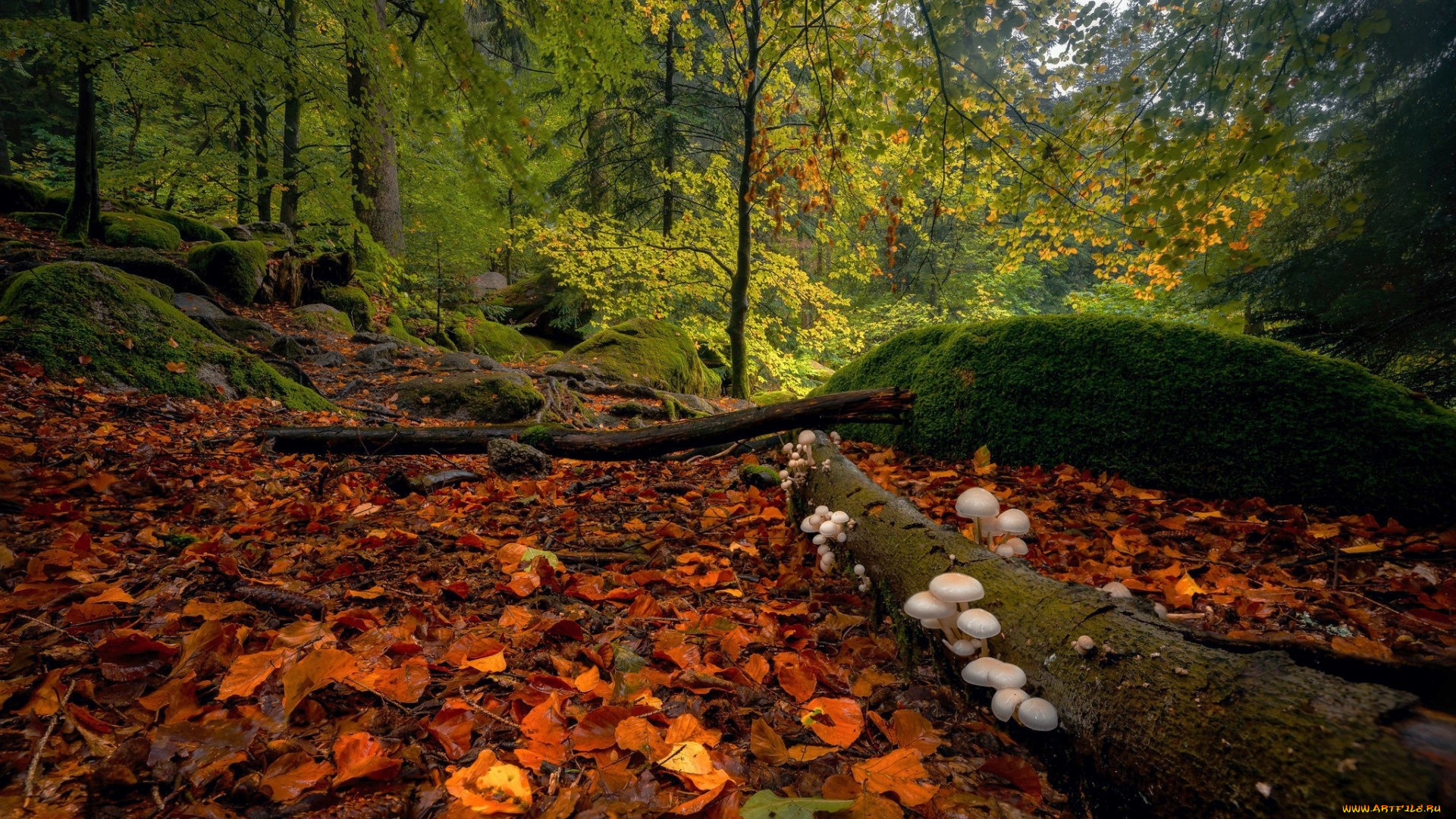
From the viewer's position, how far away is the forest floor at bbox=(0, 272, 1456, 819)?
44.3 inches

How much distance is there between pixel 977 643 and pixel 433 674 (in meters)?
1.57

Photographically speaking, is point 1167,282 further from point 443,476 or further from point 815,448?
point 443,476

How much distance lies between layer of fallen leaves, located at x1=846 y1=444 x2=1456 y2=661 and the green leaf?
1.02 metres

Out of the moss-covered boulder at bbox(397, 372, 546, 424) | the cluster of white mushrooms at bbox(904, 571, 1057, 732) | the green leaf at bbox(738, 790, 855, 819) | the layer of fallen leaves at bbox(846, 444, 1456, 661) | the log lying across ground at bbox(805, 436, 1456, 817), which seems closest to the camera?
the log lying across ground at bbox(805, 436, 1456, 817)

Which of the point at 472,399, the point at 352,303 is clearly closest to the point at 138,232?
the point at 352,303

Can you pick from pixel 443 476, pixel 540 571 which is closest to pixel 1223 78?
pixel 540 571

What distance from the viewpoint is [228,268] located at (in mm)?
8312

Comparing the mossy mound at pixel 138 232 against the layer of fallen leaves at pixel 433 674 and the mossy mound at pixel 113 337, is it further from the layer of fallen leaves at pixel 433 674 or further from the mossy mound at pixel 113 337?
the layer of fallen leaves at pixel 433 674

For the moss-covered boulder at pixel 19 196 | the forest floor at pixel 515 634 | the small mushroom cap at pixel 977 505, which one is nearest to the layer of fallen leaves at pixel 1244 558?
the forest floor at pixel 515 634

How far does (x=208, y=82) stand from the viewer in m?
5.04

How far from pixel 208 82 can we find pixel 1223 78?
8376 mm

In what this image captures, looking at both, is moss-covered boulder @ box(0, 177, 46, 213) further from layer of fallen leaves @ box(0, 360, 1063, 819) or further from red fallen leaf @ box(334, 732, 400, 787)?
red fallen leaf @ box(334, 732, 400, 787)

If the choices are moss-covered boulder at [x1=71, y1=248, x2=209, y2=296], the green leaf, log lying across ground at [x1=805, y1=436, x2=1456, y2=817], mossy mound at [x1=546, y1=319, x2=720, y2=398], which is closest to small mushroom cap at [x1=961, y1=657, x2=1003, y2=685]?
log lying across ground at [x1=805, y1=436, x2=1456, y2=817]

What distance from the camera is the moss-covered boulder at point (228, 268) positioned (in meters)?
8.22
